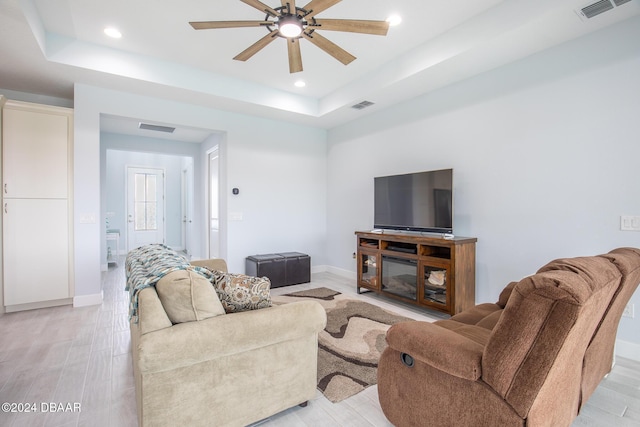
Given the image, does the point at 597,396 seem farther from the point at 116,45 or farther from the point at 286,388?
the point at 116,45

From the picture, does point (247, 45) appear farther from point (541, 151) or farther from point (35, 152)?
point (541, 151)

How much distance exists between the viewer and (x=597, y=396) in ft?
6.42

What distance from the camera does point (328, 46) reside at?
2506 millimetres

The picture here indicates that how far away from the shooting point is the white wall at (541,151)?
97.3 inches

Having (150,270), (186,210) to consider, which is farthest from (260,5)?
(186,210)

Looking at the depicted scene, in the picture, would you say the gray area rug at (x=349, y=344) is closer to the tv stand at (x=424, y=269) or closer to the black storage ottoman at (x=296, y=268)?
the tv stand at (x=424, y=269)

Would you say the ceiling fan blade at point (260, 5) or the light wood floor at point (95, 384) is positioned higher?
the ceiling fan blade at point (260, 5)

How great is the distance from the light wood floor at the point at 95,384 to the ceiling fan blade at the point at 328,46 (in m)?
2.57

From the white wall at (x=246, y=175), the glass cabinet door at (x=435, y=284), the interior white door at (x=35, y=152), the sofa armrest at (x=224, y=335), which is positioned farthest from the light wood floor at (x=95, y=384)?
the interior white door at (x=35, y=152)

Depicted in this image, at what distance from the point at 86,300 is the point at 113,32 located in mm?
3082

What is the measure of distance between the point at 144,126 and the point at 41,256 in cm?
285

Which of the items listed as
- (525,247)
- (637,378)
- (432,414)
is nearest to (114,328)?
(432,414)

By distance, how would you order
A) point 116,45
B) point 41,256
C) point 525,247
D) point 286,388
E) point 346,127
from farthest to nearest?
1. point 346,127
2. point 41,256
3. point 116,45
4. point 525,247
5. point 286,388

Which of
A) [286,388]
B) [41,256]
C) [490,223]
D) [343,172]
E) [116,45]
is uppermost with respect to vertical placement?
[116,45]
